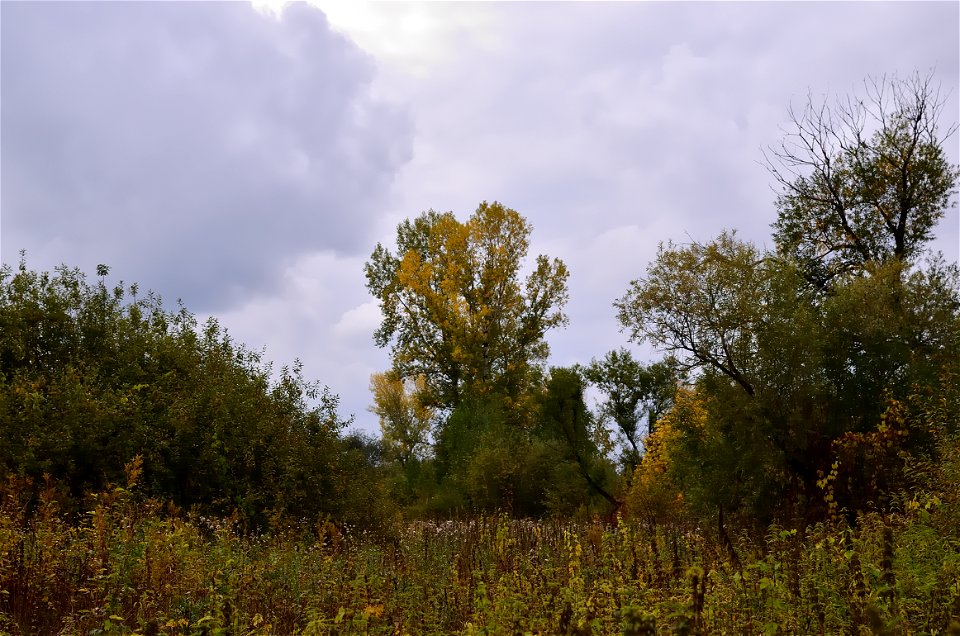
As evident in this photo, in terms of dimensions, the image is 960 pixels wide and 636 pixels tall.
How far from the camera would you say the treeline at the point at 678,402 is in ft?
40.5

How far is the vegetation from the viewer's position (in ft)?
17.4

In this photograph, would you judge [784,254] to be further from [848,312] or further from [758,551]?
[758,551]

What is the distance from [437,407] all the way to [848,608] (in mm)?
25035

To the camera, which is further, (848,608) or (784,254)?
(784,254)

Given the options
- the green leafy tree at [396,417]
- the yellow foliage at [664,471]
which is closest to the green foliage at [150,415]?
the yellow foliage at [664,471]

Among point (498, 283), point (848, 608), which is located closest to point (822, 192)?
point (498, 283)

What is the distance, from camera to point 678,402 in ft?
58.1

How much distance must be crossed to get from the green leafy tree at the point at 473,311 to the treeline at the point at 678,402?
351 centimetres

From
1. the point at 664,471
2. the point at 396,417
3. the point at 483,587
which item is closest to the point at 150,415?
the point at 483,587

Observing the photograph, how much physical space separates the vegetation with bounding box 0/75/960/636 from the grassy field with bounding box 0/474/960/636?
4cm

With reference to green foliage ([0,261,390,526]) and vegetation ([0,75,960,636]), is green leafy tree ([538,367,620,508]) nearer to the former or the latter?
vegetation ([0,75,960,636])

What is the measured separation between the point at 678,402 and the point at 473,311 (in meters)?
11.5

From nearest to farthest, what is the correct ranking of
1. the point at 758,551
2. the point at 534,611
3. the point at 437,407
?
the point at 534,611 < the point at 758,551 < the point at 437,407

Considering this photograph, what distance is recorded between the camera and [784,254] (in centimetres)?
2288
